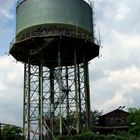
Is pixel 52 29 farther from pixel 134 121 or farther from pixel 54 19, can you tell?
pixel 134 121

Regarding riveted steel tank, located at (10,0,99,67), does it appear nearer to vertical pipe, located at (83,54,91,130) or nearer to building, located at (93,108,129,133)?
vertical pipe, located at (83,54,91,130)

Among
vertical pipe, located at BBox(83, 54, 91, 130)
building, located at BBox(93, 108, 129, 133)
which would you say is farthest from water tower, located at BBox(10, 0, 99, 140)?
building, located at BBox(93, 108, 129, 133)

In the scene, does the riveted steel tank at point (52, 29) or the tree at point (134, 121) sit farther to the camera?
the tree at point (134, 121)

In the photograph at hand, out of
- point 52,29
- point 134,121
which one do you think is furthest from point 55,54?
point 134,121

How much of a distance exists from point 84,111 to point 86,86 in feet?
9.43

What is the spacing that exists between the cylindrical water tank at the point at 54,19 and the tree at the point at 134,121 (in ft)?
59.5

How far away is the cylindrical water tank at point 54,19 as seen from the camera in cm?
4753

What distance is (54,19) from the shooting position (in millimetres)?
47781

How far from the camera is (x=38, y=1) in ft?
162

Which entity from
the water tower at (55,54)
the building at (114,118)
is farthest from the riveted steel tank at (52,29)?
the building at (114,118)

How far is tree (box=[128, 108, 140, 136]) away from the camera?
6128 cm

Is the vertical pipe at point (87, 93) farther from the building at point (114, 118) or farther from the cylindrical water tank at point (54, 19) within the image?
the building at point (114, 118)

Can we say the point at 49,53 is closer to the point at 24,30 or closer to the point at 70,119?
the point at 24,30

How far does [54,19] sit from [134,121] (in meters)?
24.0
